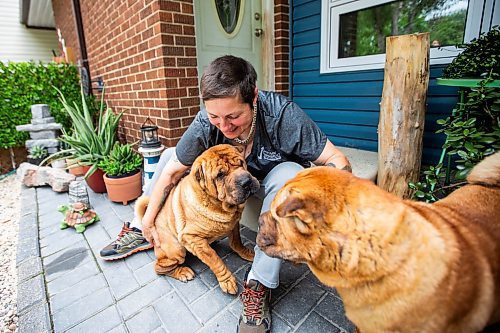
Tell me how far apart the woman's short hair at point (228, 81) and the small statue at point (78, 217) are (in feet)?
6.84

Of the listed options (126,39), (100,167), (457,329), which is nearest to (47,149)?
(100,167)

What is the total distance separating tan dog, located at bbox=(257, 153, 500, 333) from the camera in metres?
0.86

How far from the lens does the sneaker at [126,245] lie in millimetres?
2178

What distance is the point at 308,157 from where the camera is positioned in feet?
5.81

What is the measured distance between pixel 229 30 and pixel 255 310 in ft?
11.7

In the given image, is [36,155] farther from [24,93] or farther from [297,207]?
[297,207]

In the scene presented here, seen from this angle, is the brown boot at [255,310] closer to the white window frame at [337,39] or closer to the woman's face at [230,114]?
the woman's face at [230,114]

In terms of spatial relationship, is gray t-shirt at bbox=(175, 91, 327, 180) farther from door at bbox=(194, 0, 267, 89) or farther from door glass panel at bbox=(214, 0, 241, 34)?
door glass panel at bbox=(214, 0, 241, 34)

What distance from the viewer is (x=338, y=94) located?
3.65m

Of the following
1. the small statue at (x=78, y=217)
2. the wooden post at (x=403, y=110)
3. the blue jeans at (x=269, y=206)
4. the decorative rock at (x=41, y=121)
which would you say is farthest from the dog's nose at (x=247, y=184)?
the decorative rock at (x=41, y=121)

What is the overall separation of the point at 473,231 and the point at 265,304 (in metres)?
1.10

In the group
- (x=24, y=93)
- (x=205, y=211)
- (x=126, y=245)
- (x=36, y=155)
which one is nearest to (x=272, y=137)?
(x=205, y=211)

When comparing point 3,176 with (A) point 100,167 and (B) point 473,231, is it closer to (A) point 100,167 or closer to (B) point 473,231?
(A) point 100,167

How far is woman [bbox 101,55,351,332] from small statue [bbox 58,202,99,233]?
2.42 feet
